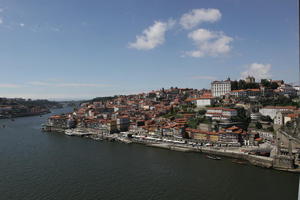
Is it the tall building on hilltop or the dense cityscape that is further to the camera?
the tall building on hilltop

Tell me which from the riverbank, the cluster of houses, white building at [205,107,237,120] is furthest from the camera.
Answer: white building at [205,107,237,120]

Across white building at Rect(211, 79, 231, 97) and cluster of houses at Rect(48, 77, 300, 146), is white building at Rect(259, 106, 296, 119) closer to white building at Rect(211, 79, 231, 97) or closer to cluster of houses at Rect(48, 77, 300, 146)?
cluster of houses at Rect(48, 77, 300, 146)

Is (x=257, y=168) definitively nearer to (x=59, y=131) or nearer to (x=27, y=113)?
(x=59, y=131)

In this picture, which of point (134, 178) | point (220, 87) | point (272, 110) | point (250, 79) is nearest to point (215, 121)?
point (272, 110)

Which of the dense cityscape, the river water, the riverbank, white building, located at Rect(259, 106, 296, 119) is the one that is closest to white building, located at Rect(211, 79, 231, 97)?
the dense cityscape

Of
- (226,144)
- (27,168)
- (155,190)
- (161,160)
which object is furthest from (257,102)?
(27,168)

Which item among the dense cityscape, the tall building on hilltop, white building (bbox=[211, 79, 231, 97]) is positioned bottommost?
the dense cityscape

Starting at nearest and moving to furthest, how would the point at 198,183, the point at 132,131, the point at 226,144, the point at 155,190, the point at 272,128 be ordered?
1. the point at 155,190
2. the point at 198,183
3. the point at 226,144
4. the point at 272,128
5. the point at 132,131
